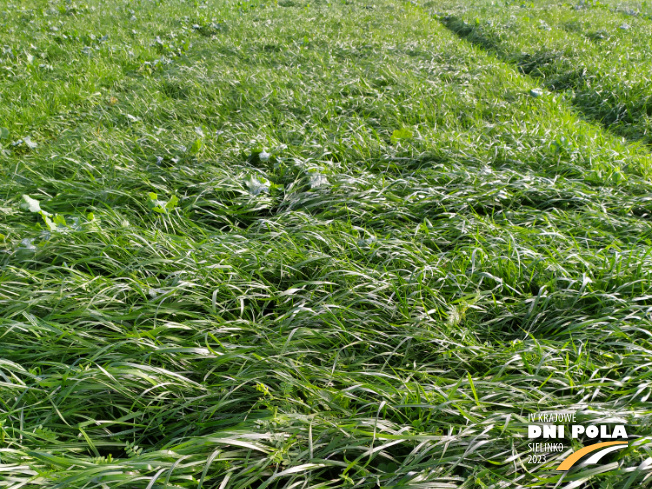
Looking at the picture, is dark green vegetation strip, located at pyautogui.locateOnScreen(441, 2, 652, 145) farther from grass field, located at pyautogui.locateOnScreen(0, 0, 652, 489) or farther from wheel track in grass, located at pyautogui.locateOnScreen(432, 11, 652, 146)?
grass field, located at pyautogui.locateOnScreen(0, 0, 652, 489)

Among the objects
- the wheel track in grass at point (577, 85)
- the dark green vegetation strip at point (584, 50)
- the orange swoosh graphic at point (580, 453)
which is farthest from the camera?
the dark green vegetation strip at point (584, 50)

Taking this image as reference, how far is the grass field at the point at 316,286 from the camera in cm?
150

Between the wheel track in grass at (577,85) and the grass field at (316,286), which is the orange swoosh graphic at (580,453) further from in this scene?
the wheel track in grass at (577,85)

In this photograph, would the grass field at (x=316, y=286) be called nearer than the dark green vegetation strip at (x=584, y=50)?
Yes

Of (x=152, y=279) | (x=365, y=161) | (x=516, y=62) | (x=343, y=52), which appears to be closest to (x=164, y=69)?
(x=343, y=52)

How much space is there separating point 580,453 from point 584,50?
7561 millimetres

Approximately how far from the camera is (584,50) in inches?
277

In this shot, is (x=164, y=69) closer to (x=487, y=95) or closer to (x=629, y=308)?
(x=487, y=95)

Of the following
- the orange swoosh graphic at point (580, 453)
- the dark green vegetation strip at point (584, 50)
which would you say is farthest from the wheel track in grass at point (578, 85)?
Answer: the orange swoosh graphic at point (580, 453)

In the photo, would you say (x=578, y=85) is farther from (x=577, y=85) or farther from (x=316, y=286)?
(x=316, y=286)

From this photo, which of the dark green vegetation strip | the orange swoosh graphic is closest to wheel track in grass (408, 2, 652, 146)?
the dark green vegetation strip

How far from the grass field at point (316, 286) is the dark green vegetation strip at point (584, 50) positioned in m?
0.16

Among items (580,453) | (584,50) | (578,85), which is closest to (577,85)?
(578,85)

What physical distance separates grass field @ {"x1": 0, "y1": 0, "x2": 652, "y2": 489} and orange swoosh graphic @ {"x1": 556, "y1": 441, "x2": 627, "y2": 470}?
0.11ft
